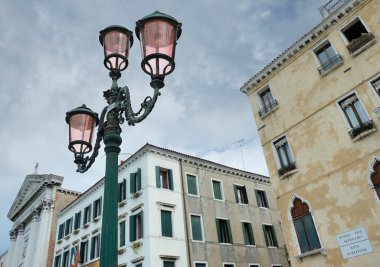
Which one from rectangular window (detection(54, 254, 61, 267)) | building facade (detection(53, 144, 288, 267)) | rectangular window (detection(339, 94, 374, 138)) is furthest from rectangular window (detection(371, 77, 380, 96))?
rectangular window (detection(54, 254, 61, 267))

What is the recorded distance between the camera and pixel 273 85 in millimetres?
15719

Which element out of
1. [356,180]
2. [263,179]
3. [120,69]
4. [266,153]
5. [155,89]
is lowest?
[155,89]

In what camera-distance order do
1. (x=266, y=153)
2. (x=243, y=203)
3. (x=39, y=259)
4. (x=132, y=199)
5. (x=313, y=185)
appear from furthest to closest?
(x=39, y=259) → (x=243, y=203) → (x=132, y=199) → (x=266, y=153) → (x=313, y=185)

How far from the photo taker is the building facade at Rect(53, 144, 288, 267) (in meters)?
18.3

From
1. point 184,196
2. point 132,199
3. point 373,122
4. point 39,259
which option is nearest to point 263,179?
point 184,196

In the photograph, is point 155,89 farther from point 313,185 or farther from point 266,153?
point 266,153

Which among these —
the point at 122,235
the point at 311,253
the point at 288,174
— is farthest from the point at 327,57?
the point at 122,235

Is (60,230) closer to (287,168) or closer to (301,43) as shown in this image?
(287,168)

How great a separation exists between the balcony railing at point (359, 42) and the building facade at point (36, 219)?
96.1 ft

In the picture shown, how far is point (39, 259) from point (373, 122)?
2922cm

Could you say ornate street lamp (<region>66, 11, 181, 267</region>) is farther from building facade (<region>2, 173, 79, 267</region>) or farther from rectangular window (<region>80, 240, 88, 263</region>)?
building facade (<region>2, 173, 79, 267</region>)

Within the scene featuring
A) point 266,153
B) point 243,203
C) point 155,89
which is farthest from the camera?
point 243,203

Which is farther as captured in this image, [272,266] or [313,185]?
[272,266]

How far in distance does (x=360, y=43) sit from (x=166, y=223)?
13219 mm
